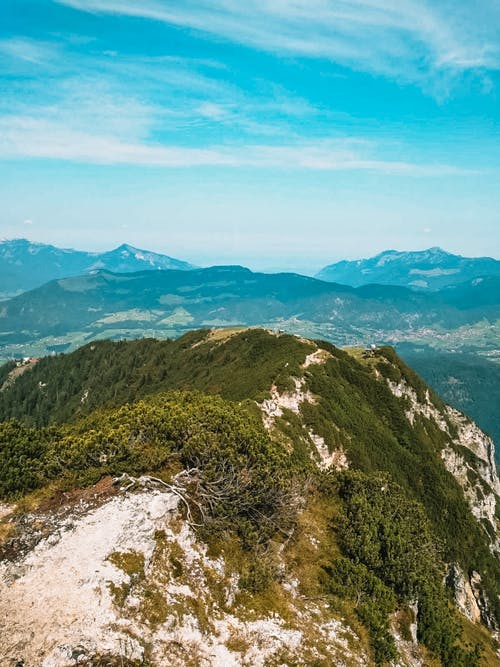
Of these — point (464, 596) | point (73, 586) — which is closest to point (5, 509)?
point (73, 586)

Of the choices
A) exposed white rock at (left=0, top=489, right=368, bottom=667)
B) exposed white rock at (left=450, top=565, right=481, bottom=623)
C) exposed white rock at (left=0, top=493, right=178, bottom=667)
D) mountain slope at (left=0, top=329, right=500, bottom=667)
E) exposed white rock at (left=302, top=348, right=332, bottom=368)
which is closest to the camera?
exposed white rock at (left=0, top=493, right=178, bottom=667)

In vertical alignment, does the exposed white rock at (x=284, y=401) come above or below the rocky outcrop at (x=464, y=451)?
above

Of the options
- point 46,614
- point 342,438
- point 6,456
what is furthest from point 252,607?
point 342,438

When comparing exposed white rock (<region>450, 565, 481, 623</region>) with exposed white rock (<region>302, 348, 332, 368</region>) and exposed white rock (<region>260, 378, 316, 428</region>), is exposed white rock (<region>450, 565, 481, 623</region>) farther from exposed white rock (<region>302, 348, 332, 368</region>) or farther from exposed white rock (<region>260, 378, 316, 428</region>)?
exposed white rock (<region>302, 348, 332, 368</region>)

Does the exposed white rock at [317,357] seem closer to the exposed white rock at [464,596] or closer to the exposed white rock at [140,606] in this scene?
the exposed white rock at [464,596]

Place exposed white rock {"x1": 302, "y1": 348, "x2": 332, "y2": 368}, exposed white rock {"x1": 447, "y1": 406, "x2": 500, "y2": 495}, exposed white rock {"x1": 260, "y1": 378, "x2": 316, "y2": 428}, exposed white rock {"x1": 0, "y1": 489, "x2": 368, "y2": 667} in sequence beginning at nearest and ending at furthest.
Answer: exposed white rock {"x1": 0, "y1": 489, "x2": 368, "y2": 667} < exposed white rock {"x1": 260, "y1": 378, "x2": 316, "y2": 428} < exposed white rock {"x1": 302, "y1": 348, "x2": 332, "y2": 368} < exposed white rock {"x1": 447, "y1": 406, "x2": 500, "y2": 495}

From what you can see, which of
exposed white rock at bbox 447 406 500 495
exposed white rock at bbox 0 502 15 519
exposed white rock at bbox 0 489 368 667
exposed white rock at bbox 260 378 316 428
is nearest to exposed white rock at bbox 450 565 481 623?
exposed white rock at bbox 260 378 316 428

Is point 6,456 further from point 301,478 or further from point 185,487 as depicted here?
point 301,478

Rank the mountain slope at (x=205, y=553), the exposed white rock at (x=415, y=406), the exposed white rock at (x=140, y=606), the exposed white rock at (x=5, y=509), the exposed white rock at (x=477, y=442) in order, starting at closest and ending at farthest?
the exposed white rock at (x=140, y=606) → the mountain slope at (x=205, y=553) → the exposed white rock at (x=5, y=509) → the exposed white rock at (x=415, y=406) → the exposed white rock at (x=477, y=442)

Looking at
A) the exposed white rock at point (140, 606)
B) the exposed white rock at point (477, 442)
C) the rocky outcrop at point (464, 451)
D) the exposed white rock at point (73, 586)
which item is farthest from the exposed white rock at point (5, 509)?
the exposed white rock at point (477, 442)

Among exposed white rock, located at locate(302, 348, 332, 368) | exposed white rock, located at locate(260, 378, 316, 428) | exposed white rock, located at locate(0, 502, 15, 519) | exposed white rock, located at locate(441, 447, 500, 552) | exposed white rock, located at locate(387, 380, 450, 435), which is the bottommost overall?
exposed white rock, located at locate(441, 447, 500, 552)

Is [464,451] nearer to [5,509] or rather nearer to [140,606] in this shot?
[140,606]
